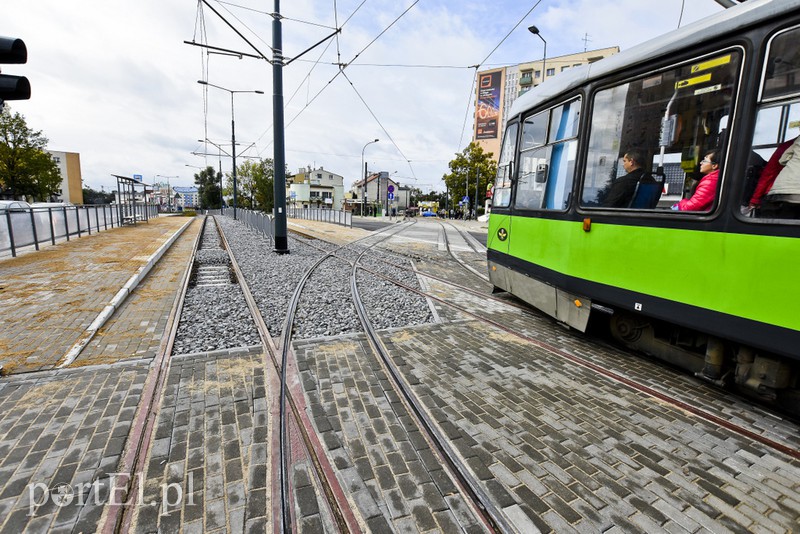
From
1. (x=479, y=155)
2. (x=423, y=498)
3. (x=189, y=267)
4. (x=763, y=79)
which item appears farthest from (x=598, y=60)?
(x=479, y=155)

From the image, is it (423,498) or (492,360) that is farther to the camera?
(492,360)

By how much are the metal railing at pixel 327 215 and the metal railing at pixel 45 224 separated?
49.2ft

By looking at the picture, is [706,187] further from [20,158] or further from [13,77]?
[20,158]

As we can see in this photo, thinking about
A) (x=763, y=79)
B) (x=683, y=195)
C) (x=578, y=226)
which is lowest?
(x=578, y=226)

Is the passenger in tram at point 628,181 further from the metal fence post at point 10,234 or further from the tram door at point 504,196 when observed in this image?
the metal fence post at point 10,234

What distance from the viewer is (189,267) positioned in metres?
9.39

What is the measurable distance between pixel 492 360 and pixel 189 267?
315 inches

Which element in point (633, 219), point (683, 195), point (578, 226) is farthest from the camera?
point (578, 226)

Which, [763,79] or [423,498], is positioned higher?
[763,79]

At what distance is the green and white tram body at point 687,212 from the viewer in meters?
2.90

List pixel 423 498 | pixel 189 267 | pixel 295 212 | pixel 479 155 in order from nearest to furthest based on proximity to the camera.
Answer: pixel 423 498
pixel 189 267
pixel 295 212
pixel 479 155

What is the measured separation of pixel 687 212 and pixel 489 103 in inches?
3252

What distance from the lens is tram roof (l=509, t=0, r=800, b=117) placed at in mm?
2949

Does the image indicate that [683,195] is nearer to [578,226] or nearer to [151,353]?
[578,226]
